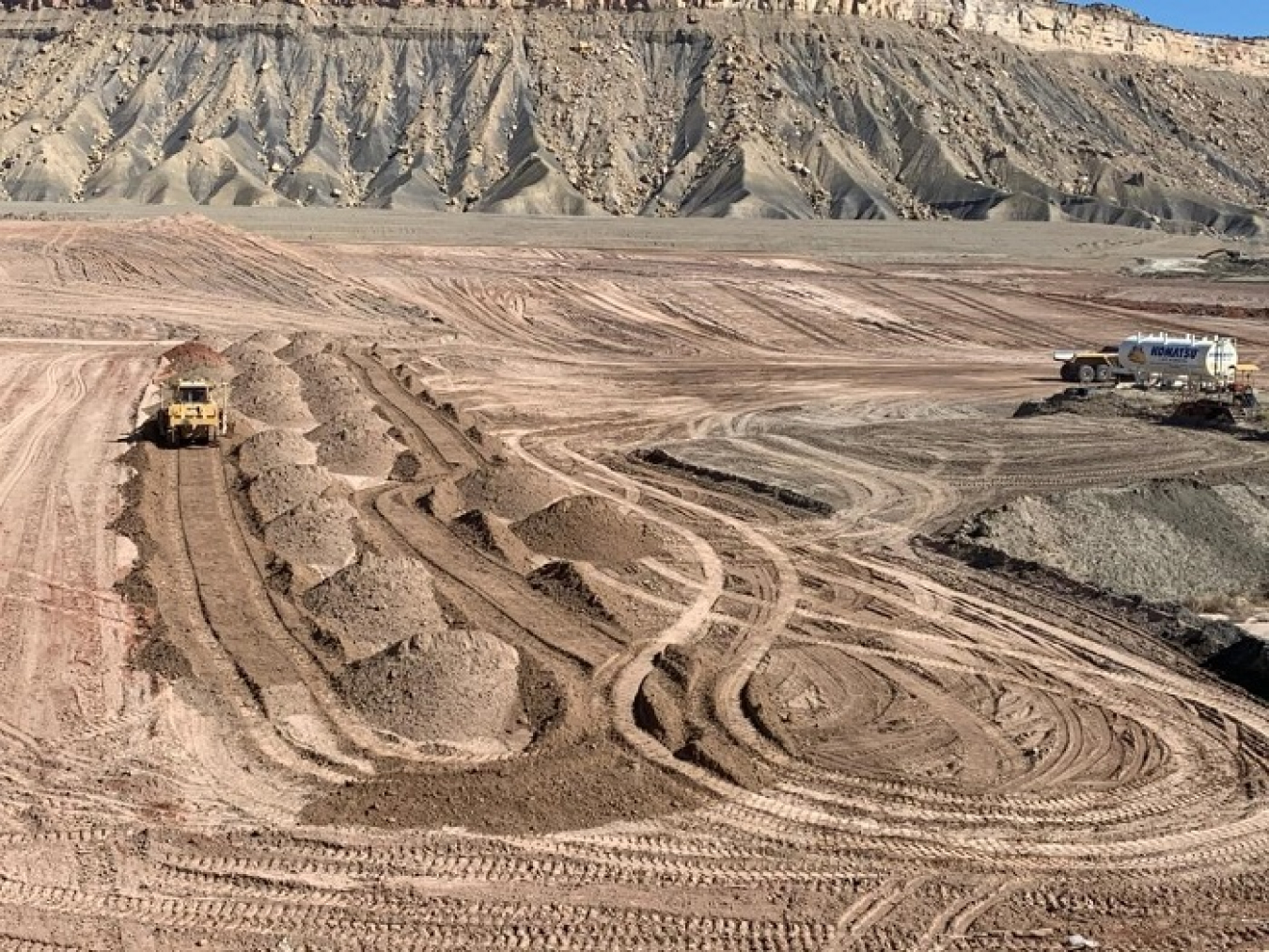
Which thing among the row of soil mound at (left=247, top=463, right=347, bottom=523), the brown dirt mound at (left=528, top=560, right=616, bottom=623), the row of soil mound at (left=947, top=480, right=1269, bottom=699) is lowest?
the row of soil mound at (left=247, top=463, right=347, bottom=523)

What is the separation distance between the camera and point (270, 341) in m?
40.2

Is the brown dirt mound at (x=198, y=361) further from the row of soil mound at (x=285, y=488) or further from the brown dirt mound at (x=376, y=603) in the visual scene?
the brown dirt mound at (x=376, y=603)

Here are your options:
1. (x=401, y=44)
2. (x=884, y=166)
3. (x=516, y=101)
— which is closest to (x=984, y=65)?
(x=884, y=166)

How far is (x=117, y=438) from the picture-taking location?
95.9 feet

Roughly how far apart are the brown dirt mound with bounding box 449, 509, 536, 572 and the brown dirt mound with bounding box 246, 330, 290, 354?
18.3 metres

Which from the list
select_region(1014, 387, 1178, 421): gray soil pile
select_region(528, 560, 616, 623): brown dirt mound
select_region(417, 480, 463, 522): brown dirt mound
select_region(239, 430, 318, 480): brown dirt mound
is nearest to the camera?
select_region(528, 560, 616, 623): brown dirt mound

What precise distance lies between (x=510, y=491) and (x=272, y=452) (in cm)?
523

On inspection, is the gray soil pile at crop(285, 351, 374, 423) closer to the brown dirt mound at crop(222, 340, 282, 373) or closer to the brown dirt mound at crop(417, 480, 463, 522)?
the brown dirt mound at crop(222, 340, 282, 373)

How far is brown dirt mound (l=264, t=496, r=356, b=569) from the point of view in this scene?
20594 mm

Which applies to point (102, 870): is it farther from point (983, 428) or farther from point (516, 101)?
point (516, 101)

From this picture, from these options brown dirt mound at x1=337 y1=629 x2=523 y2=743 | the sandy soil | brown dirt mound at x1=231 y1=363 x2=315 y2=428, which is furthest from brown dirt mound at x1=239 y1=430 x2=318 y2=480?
brown dirt mound at x1=337 y1=629 x2=523 y2=743

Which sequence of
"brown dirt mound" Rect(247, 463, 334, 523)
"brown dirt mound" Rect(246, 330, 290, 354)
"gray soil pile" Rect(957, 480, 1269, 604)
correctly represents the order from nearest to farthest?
"gray soil pile" Rect(957, 480, 1269, 604)
"brown dirt mound" Rect(247, 463, 334, 523)
"brown dirt mound" Rect(246, 330, 290, 354)

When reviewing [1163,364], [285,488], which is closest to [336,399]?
[285,488]

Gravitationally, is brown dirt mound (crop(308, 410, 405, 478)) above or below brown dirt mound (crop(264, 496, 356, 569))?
below
